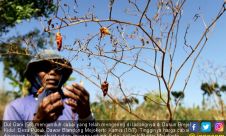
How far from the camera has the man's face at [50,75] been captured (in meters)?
3.80

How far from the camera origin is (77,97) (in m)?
2.75

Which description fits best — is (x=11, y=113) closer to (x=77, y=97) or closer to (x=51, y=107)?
(x=51, y=107)

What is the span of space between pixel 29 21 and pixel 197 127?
13519 millimetres

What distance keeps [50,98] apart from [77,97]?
7.7 inches

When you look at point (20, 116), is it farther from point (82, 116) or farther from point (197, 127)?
point (197, 127)

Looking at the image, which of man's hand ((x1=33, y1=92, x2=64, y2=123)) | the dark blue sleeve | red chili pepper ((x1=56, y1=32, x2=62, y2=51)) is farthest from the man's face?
man's hand ((x1=33, y1=92, x2=64, y2=123))

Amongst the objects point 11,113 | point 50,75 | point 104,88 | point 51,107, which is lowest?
point 51,107

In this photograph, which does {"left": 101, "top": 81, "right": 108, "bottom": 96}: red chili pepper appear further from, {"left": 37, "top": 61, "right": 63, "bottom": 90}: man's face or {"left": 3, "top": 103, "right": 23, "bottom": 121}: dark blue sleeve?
{"left": 3, "top": 103, "right": 23, "bottom": 121}: dark blue sleeve

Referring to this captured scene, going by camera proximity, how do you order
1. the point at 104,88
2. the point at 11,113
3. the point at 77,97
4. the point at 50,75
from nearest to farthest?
the point at 77,97, the point at 104,88, the point at 11,113, the point at 50,75

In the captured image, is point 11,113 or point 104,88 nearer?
point 104,88

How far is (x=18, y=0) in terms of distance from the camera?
17.0 meters

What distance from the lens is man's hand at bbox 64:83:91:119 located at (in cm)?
271

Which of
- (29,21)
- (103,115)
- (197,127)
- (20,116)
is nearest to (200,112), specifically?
(103,115)

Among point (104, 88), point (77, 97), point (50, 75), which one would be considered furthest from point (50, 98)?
point (50, 75)
